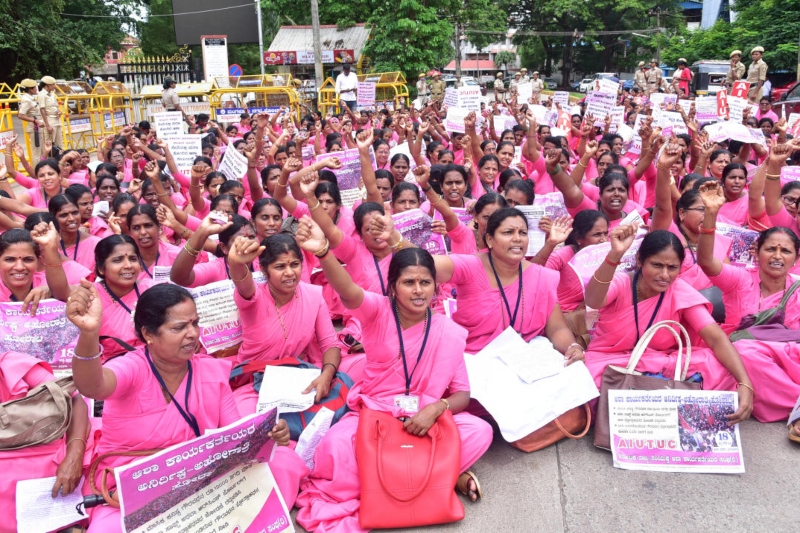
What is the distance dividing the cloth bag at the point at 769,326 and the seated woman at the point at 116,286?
3.62 meters

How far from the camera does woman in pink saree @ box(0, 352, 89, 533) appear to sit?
2.85 metres

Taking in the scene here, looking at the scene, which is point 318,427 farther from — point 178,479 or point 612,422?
point 612,422

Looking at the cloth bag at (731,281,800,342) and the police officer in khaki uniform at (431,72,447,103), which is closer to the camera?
the cloth bag at (731,281,800,342)

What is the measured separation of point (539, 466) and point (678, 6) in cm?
4652

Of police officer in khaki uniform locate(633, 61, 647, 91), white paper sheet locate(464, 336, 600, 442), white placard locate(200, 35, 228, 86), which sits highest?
white placard locate(200, 35, 228, 86)

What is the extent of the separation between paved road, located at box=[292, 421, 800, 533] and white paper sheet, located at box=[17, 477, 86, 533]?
1.58 m

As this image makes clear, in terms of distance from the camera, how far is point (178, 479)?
2.56 m

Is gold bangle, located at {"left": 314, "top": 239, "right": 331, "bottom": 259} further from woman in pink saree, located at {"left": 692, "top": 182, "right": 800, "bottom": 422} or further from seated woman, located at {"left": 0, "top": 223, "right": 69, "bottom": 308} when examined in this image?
woman in pink saree, located at {"left": 692, "top": 182, "right": 800, "bottom": 422}

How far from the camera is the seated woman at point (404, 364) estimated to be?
314 cm

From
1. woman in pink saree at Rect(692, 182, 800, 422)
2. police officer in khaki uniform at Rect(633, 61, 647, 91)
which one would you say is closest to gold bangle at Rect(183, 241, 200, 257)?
woman in pink saree at Rect(692, 182, 800, 422)

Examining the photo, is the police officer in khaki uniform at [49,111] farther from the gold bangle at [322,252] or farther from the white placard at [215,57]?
the gold bangle at [322,252]

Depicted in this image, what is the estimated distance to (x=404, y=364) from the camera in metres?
3.28

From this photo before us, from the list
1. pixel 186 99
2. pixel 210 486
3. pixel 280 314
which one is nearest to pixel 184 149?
pixel 280 314

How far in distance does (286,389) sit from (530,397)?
4.28ft
